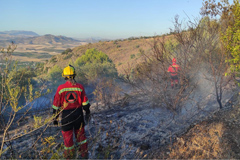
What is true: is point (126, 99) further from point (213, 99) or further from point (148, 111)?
point (213, 99)

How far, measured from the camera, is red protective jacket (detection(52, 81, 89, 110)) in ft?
10.4

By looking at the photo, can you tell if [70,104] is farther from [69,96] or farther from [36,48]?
[36,48]

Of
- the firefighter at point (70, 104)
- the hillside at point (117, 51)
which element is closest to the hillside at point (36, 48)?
the firefighter at point (70, 104)

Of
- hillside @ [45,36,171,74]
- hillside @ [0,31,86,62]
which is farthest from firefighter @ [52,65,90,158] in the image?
hillside @ [45,36,171,74]

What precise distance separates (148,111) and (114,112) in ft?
3.60

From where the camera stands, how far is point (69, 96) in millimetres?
3240

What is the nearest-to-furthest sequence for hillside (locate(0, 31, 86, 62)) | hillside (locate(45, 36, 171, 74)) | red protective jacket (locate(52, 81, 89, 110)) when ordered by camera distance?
red protective jacket (locate(52, 81, 89, 110)) < hillside (locate(0, 31, 86, 62)) < hillside (locate(45, 36, 171, 74))

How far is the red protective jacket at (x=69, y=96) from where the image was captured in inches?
125

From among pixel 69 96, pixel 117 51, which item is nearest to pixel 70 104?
pixel 69 96

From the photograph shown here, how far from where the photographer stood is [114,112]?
18.8 feet

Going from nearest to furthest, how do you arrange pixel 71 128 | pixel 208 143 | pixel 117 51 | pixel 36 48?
1. pixel 71 128
2. pixel 208 143
3. pixel 117 51
4. pixel 36 48

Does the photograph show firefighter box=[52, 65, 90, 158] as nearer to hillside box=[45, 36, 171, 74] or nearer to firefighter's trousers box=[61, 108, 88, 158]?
firefighter's trousers box=[61, 108, 88, 158]

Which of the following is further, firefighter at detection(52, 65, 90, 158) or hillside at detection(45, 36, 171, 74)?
hillside at detection(45, 36, 171, 74)

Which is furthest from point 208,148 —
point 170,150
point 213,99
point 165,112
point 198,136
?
point 213,99
